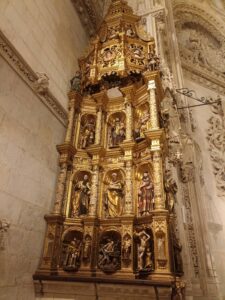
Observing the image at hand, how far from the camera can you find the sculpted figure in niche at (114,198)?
4.88m

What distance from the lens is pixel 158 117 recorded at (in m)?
5.47

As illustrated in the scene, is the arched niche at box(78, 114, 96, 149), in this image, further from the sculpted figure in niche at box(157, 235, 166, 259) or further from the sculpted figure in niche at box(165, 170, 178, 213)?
the sculpted figure in niche at box(157, 235, 166, 259)

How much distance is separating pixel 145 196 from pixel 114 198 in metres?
0.67

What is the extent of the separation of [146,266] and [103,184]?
6.09 ft

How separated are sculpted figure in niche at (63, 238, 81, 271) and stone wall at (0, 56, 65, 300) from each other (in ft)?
1.66

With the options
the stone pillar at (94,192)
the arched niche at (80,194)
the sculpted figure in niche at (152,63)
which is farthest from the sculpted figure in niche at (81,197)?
the sculpted figure in niche at (152,63)

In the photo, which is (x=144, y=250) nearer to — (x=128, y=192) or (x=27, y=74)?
(x=128, y=192)

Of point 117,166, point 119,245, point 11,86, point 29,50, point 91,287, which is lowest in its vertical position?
point 91,287

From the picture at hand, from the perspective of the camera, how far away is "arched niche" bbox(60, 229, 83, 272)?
4.33 m

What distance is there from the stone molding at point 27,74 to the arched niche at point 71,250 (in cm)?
258

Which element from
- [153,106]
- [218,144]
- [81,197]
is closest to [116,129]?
[153,106]

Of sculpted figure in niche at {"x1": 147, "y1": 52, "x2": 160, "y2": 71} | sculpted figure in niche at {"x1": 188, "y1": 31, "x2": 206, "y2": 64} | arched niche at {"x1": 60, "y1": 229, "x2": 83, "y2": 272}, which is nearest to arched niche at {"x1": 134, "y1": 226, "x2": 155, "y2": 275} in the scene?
arched niche at {"x1": 60, "y1": 229, "x2": 83, "y2": 272}

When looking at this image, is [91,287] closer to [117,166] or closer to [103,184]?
[103,184]

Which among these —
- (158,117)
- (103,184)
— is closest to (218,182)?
(158,117)
